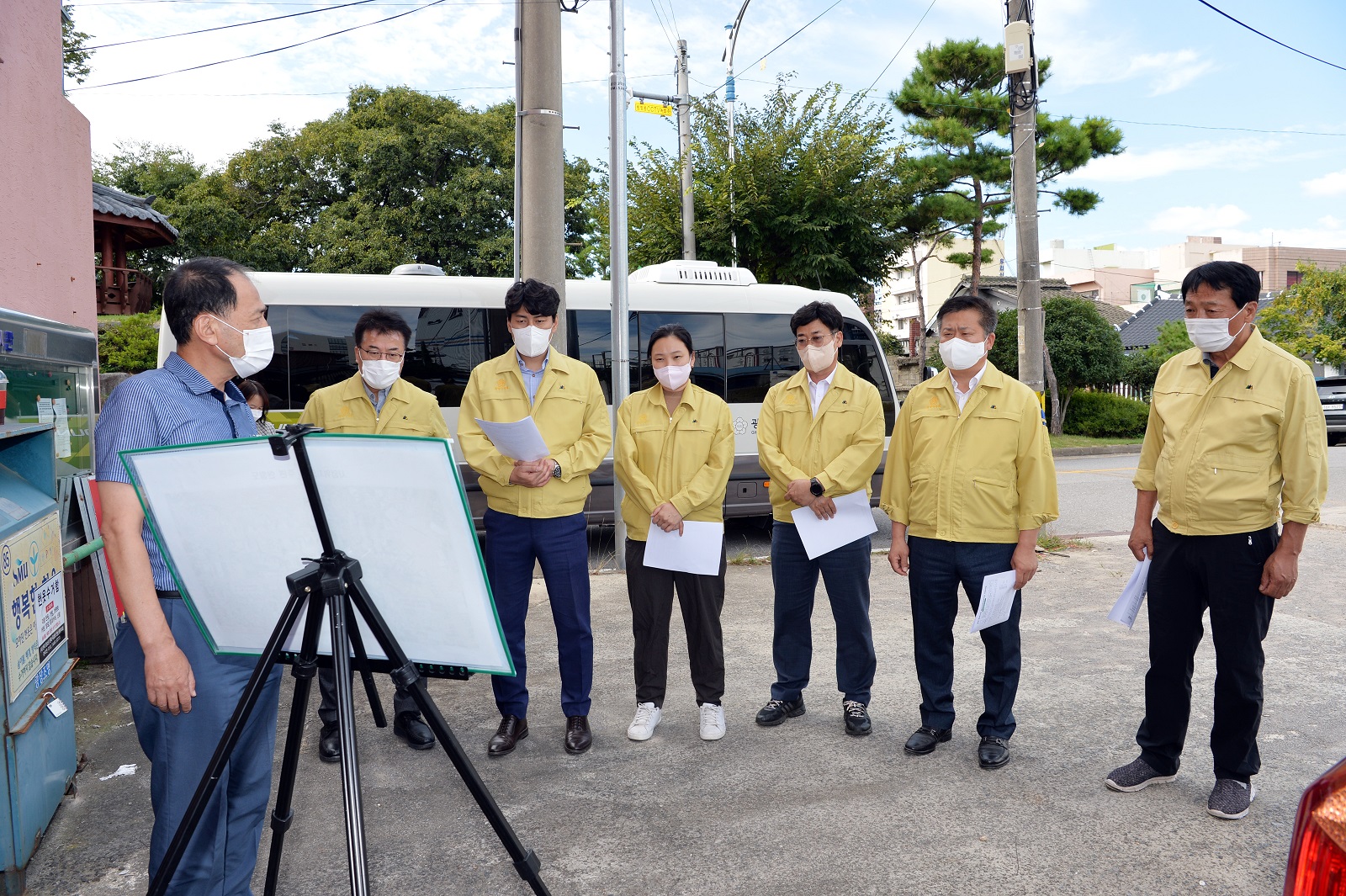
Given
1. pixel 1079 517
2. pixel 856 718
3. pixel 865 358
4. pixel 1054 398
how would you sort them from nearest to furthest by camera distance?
pixel 856 718, pixel 865 358, pixel 1079 517, pixel 1054 398

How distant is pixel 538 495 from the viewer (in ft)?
13.0

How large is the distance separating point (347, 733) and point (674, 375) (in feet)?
8.34

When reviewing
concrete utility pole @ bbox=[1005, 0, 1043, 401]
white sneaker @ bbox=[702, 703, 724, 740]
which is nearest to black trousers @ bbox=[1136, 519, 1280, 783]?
white sneaker @ bbox=[702, 703, 724, 740]

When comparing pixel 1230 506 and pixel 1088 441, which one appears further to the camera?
pixel 1088 441

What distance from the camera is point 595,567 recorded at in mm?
8133

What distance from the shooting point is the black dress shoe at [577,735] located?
3.98 meters

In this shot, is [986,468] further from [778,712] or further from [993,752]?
[778,712]

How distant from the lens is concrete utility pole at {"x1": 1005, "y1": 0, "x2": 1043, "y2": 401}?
29.8 feet

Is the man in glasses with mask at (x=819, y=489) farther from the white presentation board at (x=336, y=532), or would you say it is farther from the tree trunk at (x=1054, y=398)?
the tree trunk at (x=1054, y=398)

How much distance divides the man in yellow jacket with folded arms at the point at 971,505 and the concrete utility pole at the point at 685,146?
33.5 feet

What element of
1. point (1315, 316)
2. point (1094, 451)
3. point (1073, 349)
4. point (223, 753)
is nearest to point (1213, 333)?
point (223, 753)

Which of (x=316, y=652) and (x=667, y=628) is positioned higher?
(x=316, y=652)

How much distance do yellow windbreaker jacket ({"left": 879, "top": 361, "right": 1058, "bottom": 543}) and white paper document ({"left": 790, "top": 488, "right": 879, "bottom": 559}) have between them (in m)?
0.29

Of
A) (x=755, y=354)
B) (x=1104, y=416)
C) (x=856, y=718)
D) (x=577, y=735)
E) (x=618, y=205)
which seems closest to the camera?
(x=577, y=735)
